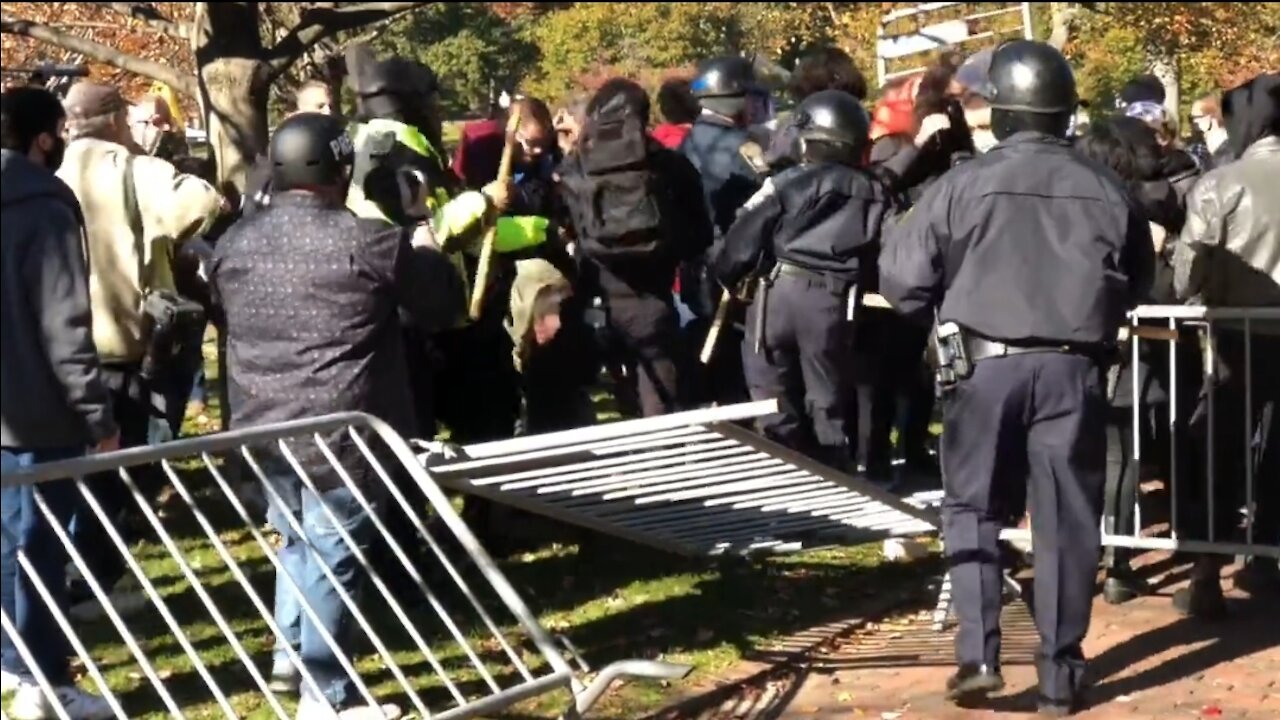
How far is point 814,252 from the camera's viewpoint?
8508 mm

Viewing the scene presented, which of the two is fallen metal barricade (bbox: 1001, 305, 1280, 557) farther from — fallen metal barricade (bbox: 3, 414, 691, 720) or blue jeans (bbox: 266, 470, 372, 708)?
blue jeans (bbox: 266, 470, 372, 708)

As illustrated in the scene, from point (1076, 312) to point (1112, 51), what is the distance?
2298 centimetres

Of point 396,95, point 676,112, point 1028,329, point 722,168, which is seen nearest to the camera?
point 1028,329

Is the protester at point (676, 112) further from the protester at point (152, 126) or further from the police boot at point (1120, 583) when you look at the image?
the police boot at point (1120, 583)

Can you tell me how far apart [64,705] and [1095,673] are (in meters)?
3.35

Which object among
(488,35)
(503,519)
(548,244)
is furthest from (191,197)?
(488,35)

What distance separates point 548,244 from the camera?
8820mm

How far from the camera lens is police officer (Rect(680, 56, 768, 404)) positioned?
33.0ft

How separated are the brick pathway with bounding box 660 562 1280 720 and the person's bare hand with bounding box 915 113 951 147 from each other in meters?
2.08

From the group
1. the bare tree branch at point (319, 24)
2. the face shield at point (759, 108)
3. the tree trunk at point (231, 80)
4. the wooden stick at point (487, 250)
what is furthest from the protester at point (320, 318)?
the bare tree branch at point (319, 24)

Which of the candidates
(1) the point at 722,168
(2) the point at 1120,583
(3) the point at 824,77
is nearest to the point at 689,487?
(2) the point at 1120,583

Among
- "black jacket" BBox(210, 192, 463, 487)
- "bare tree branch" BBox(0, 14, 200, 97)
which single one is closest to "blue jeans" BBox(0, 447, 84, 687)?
"black jacket" BBox(210, 192, 463, 487)

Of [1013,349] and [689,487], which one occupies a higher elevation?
[1013,349]

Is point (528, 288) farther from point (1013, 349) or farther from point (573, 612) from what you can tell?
point (1013, 349)
